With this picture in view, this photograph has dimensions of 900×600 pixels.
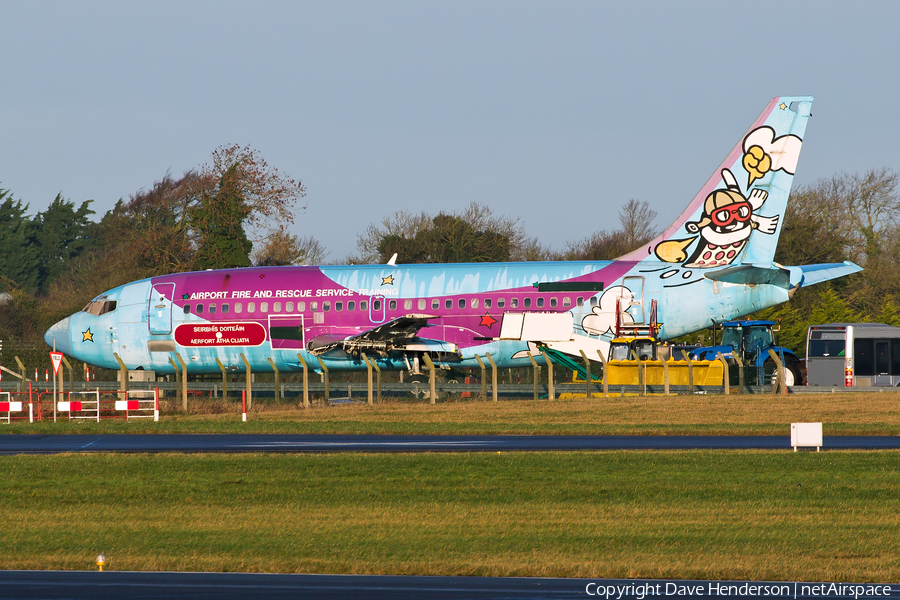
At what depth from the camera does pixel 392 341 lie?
3734 cm

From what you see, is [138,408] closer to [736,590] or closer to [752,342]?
[752,342]

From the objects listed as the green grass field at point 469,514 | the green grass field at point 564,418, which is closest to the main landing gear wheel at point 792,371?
the green grass field at point 564,418

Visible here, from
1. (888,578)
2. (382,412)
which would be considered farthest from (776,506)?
(382,412)

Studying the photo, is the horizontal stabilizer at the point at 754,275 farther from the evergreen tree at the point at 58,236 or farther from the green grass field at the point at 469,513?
the evergreen tree at the point at 58,236

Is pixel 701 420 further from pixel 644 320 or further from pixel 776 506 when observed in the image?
pixel 776 506

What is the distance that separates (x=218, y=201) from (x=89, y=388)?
25.5m

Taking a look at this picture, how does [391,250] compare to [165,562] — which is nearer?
[165,562]

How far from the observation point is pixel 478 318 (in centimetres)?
3688

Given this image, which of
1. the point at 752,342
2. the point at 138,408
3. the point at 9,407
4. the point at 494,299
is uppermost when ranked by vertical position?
the point at 494,299

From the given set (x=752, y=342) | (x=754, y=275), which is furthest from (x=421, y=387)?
(x=752, y=342)

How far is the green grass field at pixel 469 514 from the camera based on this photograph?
11.4 m

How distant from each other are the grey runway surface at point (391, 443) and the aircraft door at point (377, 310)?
11224mm

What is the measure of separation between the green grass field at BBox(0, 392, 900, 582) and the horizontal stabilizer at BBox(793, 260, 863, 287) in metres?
15.2

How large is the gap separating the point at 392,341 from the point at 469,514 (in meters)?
23.0
